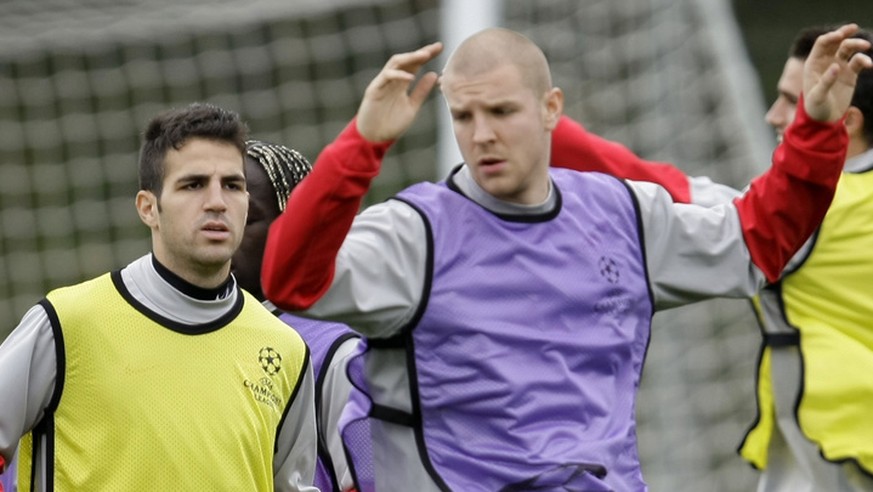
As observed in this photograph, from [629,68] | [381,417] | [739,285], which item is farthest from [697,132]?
Answer: [381,417]

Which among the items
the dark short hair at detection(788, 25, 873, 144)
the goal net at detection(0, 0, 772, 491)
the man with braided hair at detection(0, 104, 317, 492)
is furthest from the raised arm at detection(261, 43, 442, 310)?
the goal net at detection(0, 0, 772, 491)

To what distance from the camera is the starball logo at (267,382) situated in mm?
4434

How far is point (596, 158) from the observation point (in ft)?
16.6

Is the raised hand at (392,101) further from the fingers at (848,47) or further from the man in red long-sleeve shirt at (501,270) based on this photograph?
the fingers at (848,47)

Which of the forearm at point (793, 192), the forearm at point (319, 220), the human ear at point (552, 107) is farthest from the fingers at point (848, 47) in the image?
the forearm at point (319, 220)

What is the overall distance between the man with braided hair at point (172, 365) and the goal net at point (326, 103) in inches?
114

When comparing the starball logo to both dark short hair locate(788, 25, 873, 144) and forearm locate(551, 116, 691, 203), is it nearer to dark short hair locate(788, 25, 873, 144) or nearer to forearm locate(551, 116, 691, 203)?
forearm locate(551, 116, 691, 203)

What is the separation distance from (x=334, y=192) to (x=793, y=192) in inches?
48.8

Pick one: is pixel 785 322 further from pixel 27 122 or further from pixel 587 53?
pixel 27 122

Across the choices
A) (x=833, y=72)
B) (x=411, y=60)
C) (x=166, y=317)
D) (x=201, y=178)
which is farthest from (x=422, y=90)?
(x=833, y=72)

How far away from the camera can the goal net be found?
307 inches

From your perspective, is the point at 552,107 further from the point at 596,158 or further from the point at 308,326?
the point at 308,326

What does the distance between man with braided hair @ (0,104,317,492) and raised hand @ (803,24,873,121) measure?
1425mm

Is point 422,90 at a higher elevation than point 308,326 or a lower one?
higher
